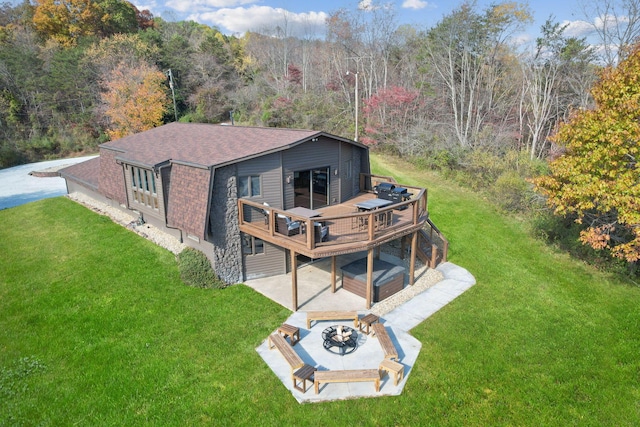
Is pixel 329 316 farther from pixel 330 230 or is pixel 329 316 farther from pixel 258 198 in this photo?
pixel 258 198

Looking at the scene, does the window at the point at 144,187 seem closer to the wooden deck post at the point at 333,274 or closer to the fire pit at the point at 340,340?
the wooden deck post at the point at 333,274

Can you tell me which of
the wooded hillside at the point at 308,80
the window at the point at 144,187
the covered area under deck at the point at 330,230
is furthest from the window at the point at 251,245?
the wooded hillside at the point at 308,80

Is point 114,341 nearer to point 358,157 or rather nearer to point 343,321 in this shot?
point 343,321

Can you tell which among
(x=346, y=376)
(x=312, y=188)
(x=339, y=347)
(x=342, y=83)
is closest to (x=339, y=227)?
(x=312, y=188)

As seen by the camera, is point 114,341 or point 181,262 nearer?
point 114,341

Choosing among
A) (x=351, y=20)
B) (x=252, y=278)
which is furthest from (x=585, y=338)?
(x=351, y=20)
